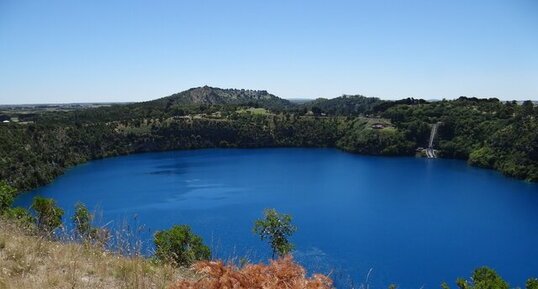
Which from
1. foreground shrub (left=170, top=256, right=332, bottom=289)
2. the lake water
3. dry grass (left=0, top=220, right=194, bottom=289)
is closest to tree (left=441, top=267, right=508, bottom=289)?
the lake water

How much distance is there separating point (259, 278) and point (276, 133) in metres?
140

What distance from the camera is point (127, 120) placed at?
136 m

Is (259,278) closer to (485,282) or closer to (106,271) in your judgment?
(106,271)

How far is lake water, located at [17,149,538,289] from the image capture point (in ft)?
143

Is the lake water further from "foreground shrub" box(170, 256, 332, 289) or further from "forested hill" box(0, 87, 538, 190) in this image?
"foreground shrub" box(170, 256, 332, 289)

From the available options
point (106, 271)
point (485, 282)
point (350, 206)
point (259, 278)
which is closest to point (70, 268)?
point (106, 271)

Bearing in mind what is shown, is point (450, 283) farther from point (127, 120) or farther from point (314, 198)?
point (127, 120)

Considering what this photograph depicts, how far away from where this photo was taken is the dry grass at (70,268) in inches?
182

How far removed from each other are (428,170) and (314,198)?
3725 centimetres

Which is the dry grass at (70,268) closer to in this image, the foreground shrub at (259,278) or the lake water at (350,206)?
the foreground shrub at (259,278)

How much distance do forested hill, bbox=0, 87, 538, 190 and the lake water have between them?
5.40 metres

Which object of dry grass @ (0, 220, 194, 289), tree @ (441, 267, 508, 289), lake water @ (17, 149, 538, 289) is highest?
dry grass @ (0, 220, 194, 289)

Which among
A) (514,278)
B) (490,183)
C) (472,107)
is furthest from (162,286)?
(472,107)

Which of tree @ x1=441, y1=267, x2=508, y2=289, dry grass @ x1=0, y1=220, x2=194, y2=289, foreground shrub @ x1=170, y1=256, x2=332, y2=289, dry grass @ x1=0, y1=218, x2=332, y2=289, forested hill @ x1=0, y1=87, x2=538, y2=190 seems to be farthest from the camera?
forested hill @ x1=0, y1=87, x2=538, y2=190
